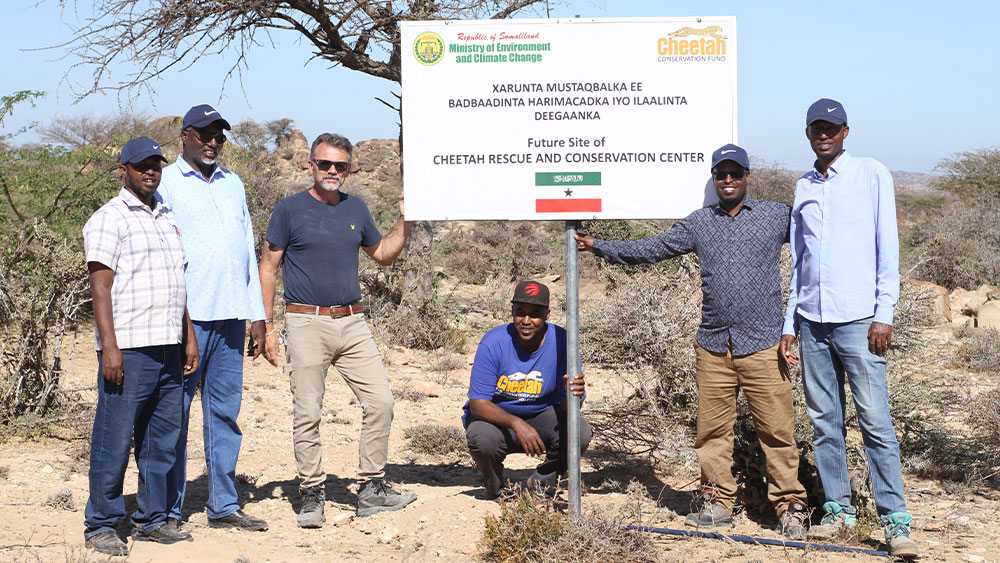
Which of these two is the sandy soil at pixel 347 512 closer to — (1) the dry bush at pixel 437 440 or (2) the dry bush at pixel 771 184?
(1) the dry bush at pixel 437 440

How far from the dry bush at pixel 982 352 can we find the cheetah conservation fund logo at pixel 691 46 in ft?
23.3

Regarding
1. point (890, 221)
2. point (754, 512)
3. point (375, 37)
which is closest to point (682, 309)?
point (754, 512)

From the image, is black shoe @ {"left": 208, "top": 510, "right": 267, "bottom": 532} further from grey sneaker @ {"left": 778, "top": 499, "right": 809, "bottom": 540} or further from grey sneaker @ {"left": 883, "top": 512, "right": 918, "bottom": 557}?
grey sneaker @ {"left": 883, "top": 512, "right": 918, "bottom": 557}

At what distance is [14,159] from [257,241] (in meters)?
3.32

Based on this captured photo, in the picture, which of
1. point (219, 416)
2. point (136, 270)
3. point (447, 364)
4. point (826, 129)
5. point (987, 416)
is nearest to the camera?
point (136, 270)

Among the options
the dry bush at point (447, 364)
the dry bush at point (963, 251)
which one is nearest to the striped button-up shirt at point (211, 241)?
the dry bush at point (447, 364)

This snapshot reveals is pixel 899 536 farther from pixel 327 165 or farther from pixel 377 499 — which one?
pixel 327 165

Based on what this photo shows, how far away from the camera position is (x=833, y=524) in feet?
14.5

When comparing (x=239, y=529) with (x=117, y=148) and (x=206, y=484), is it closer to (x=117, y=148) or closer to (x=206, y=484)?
(x=206, y=484)

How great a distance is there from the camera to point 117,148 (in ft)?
36.7

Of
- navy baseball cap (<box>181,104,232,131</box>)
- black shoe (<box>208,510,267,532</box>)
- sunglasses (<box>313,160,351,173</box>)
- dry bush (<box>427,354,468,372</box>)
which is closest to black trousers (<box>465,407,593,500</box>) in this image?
black shoe (<box>208,510,267,532</box>)

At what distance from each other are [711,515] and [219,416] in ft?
8.65

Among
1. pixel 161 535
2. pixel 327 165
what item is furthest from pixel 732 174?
pixel 161 535

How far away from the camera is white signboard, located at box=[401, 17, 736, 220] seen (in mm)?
4414
